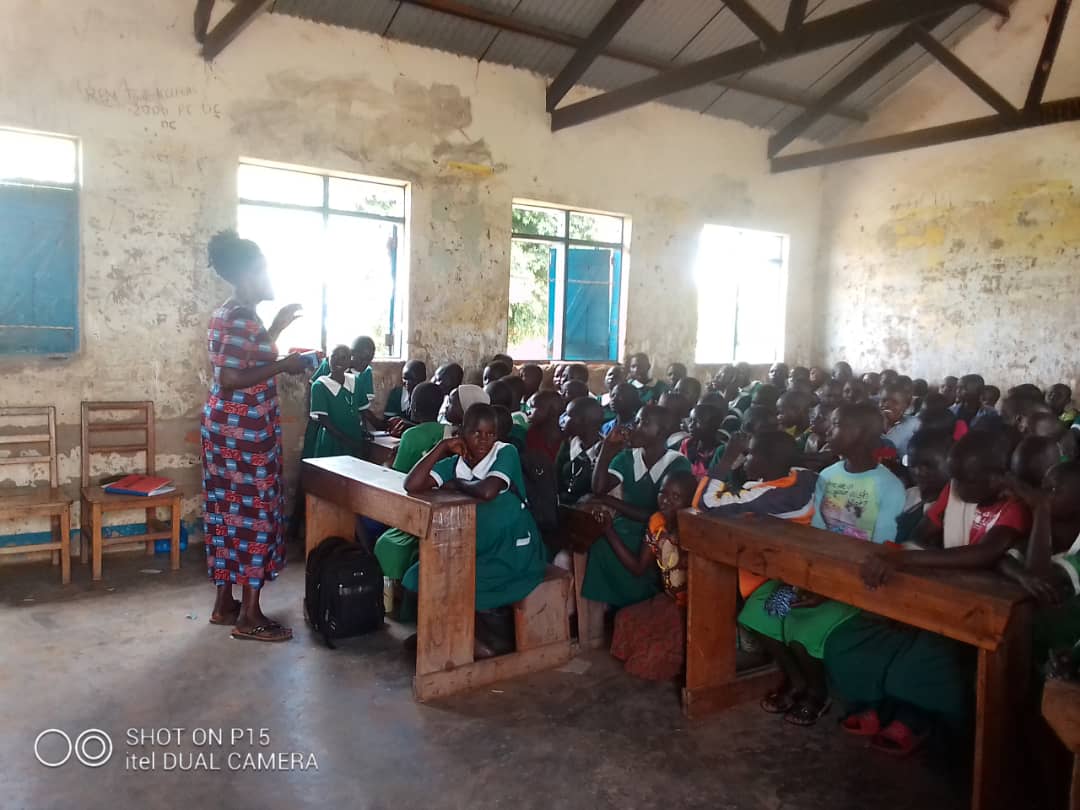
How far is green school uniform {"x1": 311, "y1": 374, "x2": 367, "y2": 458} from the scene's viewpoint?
211 inches

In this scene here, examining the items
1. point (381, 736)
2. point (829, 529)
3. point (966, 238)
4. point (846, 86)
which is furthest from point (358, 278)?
point (966, 238)

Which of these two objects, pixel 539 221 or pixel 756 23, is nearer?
pixel 756 23

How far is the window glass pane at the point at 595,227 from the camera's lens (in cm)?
769

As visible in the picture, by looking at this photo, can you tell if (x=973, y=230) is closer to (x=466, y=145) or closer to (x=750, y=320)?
(x=750, y=320)

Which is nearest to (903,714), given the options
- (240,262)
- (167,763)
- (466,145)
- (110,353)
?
(167,763)

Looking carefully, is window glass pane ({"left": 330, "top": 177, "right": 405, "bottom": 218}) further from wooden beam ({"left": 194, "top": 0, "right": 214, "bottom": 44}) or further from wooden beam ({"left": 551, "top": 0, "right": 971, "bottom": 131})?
wooden beam ({"left": 551, "top": 0, "right": 971, "bottom": 131})

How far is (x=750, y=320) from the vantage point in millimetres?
9312

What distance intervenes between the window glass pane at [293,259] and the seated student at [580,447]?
2.73 meters

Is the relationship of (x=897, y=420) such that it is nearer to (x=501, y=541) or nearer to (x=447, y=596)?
(x=501, y=541)

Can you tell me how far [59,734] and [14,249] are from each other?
3.41m

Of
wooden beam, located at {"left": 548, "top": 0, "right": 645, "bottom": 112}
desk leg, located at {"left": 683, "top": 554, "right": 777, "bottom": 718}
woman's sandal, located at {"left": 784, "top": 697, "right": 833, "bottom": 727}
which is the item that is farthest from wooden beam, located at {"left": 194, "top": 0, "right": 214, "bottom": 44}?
woman's sandal, located at {"left": 784, "top": 697, "right": 833, "bottom": 727}

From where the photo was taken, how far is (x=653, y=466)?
3.52m

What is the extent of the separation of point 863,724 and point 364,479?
217 centimetres

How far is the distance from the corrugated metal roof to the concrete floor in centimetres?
449
